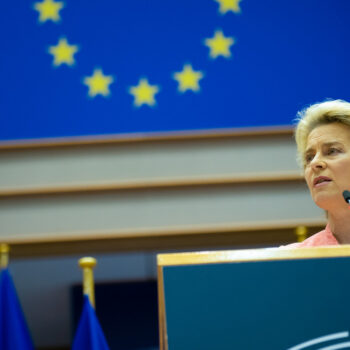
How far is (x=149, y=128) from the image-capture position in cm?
229

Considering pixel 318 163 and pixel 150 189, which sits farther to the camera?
pixel 150 189

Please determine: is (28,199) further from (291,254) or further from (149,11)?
(291,254)

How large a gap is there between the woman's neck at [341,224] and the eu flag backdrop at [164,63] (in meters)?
1.02

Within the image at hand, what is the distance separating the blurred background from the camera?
7.30 feet

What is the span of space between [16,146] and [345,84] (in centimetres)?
122

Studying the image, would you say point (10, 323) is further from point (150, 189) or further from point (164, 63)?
point (164, 63)

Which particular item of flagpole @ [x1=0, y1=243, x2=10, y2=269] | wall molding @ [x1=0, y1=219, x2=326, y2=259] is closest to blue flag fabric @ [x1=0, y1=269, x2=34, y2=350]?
flagpole @ [x1=0, y1=243, x2=10, y2=269]

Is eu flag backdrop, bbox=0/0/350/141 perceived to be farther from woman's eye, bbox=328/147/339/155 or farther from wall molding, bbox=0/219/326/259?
woman's eye, bbox=328/147/339/155

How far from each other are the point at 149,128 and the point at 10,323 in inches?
33.4

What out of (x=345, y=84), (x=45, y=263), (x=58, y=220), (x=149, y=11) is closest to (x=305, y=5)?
(x=345, y=84)

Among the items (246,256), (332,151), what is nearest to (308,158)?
(332,151)

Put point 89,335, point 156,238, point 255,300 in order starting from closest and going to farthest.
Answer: point 255,300, point 89,335, point 156,238

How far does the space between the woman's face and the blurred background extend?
0.85 metres

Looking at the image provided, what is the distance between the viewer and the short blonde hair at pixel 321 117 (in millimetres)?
1367
